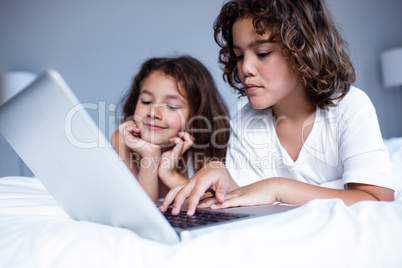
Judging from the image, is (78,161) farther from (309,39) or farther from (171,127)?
(171,127)

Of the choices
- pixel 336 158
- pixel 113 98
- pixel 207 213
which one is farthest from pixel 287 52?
pixel 113 98

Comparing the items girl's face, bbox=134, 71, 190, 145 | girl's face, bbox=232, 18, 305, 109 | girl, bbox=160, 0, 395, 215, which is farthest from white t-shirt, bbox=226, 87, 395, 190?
girl's face, bbox=134, 71, 190, 145

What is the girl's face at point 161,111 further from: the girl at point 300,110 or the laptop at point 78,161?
the laptop at point 78,161

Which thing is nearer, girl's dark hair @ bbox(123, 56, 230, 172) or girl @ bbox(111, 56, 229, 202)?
girl @ bbox(111, 56, 229, 202)

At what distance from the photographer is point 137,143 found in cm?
144

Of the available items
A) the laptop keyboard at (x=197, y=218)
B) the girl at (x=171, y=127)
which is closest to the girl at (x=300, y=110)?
the laptop keyboard at (x=197, y=218)

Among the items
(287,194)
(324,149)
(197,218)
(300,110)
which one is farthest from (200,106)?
(197,218)

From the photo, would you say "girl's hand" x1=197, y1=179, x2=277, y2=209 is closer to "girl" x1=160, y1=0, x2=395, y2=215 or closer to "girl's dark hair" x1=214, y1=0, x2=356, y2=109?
"girl" x1=160, y1=0, x2=395, y2=215

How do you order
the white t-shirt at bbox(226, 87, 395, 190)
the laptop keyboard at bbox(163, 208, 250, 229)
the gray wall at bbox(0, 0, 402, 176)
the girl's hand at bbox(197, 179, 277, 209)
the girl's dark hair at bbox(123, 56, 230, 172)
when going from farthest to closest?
the gray wall at bbox(0, 0, 402, 176) → the girl's dark hair at bbox(123, 56, 230, 172) → the white t-shirt at bbox(226, 87, 395, 190) → the girl's hand at bbox(197, 179, 277, 209) → the laptop keyboard at bbox(163, 208, 250, 229)

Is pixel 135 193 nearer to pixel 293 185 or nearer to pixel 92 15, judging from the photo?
pixel 293 185

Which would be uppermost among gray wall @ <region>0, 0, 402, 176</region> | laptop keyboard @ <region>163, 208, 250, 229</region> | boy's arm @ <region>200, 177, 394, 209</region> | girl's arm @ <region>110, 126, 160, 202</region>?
gray wall @ <region>0, 0, 402, 176</region>

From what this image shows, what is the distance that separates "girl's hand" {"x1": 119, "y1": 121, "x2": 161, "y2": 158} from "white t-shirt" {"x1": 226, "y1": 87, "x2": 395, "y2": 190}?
1.09ft

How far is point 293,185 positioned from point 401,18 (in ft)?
9.02

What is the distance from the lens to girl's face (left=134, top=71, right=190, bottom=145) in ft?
4.70
